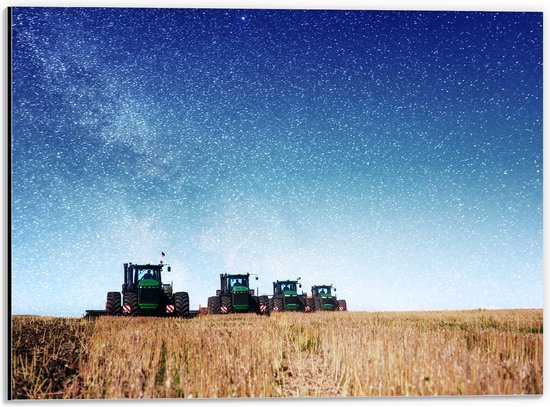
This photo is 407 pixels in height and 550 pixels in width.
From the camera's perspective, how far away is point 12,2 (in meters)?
6.38

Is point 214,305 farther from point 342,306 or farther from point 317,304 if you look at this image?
point 342,306

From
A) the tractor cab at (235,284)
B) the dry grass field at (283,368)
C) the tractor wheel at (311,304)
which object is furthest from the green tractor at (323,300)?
the dry grass field at (283,368)

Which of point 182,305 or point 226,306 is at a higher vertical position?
point 182,305

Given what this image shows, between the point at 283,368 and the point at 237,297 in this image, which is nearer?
the point at 283,368

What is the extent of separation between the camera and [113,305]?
1496 centimetres

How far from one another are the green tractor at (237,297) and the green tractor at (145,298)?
1800mm

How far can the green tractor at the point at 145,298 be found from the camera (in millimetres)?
14180

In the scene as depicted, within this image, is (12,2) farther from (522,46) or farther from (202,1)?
(522,46)

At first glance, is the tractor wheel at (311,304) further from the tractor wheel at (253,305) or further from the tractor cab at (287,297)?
the tractor wheel at (253,305)

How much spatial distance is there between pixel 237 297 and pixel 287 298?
2.92m

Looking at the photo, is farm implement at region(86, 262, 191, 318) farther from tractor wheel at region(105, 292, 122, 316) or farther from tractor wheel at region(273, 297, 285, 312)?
tractor wheel at region(273, 297, 285, 312)

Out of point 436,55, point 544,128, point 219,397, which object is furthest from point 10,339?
point 544,128

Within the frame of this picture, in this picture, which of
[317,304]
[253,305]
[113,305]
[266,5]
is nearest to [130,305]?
[113,305]

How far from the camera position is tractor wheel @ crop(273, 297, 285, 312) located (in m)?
18.7
